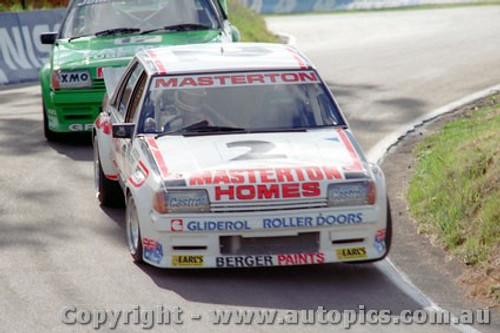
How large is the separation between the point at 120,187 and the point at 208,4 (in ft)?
15.7

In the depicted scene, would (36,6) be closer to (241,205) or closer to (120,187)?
(120,187)

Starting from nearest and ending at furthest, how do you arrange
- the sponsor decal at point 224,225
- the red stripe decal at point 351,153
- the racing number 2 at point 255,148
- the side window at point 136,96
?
1. the sponsor decal at point 224,225
2. the red stripe decal at point 351,153
3. the racing number 2 at point 255,148
4. the side window at point 136,96

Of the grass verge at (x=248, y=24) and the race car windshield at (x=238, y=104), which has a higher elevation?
the race car windshield at (x=238, y=104)

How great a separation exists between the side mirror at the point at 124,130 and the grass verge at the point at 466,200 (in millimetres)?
2514

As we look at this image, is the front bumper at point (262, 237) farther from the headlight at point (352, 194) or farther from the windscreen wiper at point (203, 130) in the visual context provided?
the windscreen wiper at point (203, 130)

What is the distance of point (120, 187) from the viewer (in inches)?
443

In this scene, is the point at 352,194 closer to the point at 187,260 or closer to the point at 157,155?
the point at 187,260

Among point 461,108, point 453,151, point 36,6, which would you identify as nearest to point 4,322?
point 453,151

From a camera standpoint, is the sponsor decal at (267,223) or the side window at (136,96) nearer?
the sponsor decal at (267,223)

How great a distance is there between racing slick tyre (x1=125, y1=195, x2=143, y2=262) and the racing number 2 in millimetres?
847

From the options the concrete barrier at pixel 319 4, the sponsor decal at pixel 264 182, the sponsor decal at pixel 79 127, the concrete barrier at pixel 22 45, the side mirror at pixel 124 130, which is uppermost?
the sponsor decal at pixel 264 182

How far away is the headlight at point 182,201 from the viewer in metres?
8.71

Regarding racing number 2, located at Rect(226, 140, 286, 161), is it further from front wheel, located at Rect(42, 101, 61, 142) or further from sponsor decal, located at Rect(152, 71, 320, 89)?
front wheel, located at Rect(42, 101, 61, 142)

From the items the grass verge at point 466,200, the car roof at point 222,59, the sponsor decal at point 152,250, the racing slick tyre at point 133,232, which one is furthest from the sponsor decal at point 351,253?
the car roof at point 222,59
